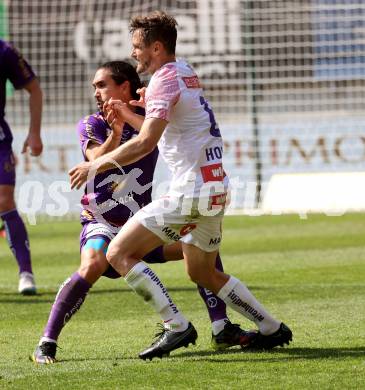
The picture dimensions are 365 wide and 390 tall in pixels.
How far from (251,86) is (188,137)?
46.0 feet

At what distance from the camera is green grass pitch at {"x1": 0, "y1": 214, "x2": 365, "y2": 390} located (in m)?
5.15

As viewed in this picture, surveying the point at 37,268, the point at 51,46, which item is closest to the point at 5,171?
the point at 37,268

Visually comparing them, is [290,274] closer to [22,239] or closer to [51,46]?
[22,239]

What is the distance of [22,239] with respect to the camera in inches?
354

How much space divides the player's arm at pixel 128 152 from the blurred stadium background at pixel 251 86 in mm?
12272

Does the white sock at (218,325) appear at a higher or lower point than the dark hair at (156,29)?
lower

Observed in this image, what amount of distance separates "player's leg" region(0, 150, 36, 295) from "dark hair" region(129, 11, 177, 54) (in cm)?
340

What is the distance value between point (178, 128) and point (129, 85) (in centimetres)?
74

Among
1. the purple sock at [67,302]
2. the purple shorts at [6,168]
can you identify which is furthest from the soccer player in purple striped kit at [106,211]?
the purple shorts at [6,168]

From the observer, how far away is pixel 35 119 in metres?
8.73

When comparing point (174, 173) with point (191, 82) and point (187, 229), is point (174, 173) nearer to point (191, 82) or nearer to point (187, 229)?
point (187, 229)

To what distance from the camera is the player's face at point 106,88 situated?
6.11 metres

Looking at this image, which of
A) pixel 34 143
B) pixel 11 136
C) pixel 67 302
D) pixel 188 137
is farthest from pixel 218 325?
pixel 11 136

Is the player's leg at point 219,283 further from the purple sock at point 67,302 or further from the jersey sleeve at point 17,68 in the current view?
the jersey sleeve at point 17,68
